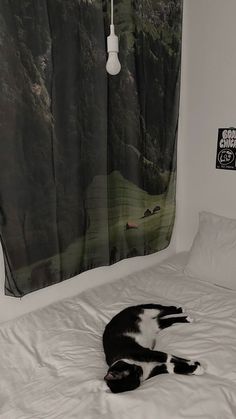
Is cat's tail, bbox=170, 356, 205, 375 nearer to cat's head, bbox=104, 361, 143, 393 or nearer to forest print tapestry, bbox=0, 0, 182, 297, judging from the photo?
cat's head, bbox=104, 361, 143, 393

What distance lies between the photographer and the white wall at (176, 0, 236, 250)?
2135 millimetres

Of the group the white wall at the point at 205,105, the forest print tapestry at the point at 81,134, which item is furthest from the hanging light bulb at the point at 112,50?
the white wall at the point at 205,105

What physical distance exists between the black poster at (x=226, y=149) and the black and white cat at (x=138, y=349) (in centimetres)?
102

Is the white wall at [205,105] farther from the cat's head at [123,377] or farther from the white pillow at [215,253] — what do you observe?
the cat's head at [123,377]

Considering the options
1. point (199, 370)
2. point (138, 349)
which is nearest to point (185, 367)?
point (199, 370)

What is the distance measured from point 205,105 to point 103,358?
168cm

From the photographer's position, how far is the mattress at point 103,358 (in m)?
1.06

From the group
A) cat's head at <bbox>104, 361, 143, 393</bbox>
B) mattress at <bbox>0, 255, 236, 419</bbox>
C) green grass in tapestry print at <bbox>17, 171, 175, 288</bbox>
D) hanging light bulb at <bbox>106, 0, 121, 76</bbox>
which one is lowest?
mattress at <bbox>0, 255, 236, 419</bbox>

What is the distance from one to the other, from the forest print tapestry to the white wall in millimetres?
108

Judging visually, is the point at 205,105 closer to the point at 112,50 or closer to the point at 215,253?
the point at 215,253

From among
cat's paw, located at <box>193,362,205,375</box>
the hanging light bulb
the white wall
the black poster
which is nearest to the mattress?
cat's paw, located at <box>193,362,205,375</box>

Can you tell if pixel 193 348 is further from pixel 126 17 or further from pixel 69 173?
pixel 126 17

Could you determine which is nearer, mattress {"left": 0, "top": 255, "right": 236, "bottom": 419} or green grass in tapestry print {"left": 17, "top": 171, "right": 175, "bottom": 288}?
mattress {"left": 0, "top": 255, "right": 236, "bottom": 419}

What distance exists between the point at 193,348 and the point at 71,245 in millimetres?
812
